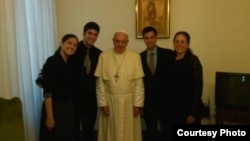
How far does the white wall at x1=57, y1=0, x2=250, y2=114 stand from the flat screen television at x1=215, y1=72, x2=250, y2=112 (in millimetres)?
477

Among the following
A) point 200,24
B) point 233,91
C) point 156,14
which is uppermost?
point 156,14

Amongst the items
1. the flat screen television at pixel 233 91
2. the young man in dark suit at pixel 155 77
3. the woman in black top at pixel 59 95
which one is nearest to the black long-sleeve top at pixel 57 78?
the woman in black top at pixel 59 95

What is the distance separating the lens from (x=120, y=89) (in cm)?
307

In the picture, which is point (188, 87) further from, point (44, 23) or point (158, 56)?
point (44, 23)

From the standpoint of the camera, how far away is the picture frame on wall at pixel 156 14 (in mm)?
4062

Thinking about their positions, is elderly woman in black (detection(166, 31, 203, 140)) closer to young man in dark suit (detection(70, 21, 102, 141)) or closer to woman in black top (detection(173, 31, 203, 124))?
woman in black top (detection(173, 31, 203, 124))

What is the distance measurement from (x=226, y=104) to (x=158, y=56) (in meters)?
1.13

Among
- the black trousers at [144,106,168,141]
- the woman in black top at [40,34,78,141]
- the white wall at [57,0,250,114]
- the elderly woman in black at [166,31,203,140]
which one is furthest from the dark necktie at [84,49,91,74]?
the white wall at [57,0,250,114]

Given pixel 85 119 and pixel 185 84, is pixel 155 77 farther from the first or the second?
pixel 85 119

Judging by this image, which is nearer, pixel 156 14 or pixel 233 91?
pixel 233 91

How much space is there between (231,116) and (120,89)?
144 centimetres

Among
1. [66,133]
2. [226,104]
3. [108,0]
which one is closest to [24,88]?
[66,133]

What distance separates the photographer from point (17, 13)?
2775 mm

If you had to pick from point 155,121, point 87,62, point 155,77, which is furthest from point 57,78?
point 155,121
